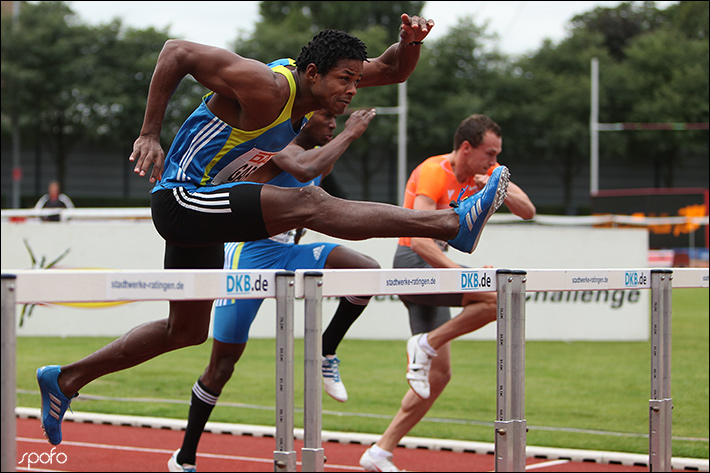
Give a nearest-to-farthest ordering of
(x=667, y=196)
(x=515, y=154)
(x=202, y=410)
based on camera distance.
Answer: (x=202, y=410) → (x=667, y=196) → (x=515, y=154)

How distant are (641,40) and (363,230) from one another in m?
32.8

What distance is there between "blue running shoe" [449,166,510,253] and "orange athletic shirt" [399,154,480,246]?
1.84 meters

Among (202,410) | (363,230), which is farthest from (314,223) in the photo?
(202,410)

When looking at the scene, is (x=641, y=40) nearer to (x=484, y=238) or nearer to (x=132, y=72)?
(x=132, y=72)

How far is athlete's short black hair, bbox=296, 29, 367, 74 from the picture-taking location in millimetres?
3635

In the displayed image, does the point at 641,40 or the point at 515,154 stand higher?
the point at 641,40

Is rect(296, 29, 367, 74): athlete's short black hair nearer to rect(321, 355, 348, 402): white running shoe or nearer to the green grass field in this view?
rect(321, 355, 348, 402): white running shoe

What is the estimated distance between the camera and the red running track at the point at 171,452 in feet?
18.7

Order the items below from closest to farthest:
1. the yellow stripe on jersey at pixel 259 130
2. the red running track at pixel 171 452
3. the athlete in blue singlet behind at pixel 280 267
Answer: the yellow stripe on jersey at pixel 259 130 → the athlete in blue singlet behind at pixel 280 267 → the red running track at pixel 171 452

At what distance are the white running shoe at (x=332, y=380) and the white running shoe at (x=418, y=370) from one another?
47 centimetres

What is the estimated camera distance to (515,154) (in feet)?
125

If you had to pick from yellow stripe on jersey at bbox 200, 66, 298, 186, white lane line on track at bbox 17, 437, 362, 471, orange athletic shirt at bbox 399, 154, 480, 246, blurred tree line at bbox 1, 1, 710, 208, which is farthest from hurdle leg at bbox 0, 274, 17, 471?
blurred tree line at bbox 1, 1, 710, 208

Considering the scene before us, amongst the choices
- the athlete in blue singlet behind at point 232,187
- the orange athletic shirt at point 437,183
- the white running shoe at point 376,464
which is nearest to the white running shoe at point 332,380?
the white running shoe at point 376,464

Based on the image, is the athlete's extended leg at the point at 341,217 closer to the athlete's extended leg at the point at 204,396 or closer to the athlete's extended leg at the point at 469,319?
the athlete's extended leg at the point at 204,396
